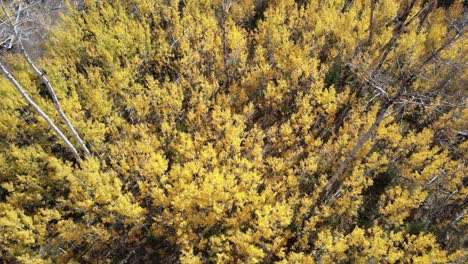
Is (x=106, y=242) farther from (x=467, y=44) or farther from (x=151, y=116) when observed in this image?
(x=467, y=44)

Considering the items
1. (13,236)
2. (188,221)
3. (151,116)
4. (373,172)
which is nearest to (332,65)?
(373,172)

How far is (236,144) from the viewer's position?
13523mm

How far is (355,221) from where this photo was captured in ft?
41.5

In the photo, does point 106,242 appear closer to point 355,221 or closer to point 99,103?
point 99,103

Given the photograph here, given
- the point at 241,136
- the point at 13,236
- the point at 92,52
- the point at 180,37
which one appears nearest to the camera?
the point at 13,236

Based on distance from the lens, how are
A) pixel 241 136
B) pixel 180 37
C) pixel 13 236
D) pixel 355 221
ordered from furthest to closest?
pixel 180 37 → pixel 241 136 → pixel 355 221 → pixel 13 236

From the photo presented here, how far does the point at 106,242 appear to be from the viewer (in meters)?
12.7

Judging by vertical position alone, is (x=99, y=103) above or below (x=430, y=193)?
above

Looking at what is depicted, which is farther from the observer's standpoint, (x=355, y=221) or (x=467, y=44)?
(x=467, y=44)

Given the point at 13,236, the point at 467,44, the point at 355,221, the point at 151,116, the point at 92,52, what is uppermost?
the point at 92,52

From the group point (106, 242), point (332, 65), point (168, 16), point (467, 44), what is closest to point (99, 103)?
point (106, 242)

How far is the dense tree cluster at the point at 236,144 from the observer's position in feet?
38.9

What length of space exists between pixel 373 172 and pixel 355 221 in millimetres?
2391

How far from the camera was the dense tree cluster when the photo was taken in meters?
11.9
